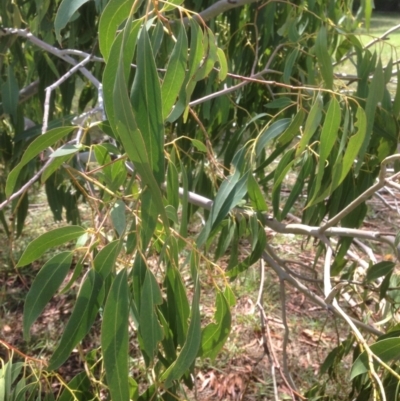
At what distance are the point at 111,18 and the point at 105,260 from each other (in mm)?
265

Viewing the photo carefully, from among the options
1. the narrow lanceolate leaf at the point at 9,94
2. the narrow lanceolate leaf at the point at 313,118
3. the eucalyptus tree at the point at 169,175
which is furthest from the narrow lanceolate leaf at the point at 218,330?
the narrow lanceolate leaf at the point at 9,94

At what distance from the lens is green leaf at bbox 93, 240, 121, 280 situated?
0.62m

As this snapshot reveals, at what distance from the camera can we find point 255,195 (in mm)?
874

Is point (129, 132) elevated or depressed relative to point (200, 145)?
elevated

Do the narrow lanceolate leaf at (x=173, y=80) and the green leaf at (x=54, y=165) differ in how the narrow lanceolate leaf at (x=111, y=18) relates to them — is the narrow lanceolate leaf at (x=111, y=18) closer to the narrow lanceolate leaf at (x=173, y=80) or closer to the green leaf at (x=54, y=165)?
the narrow lanceolate leaf at (x=173, y=80)

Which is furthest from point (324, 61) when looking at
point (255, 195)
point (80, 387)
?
point (80, 387)

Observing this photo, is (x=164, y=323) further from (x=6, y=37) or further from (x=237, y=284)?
(x=237, y=284)

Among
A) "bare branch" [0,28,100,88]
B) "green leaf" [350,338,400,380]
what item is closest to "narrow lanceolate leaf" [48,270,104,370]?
"green leaf" [350,338,400,380]

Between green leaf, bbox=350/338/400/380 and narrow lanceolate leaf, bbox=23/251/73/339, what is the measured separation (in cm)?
39

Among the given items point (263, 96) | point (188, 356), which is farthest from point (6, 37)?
point (188, 356)

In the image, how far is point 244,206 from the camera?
3.22ft

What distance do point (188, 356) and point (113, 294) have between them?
106 mm

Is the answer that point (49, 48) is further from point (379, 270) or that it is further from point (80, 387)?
point (379, 270)

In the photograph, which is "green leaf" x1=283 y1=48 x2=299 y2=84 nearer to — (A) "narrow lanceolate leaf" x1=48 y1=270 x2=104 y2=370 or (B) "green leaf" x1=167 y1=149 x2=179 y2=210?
(B) "green leaf" x1=167 y1=149 x2=179 y2=210
